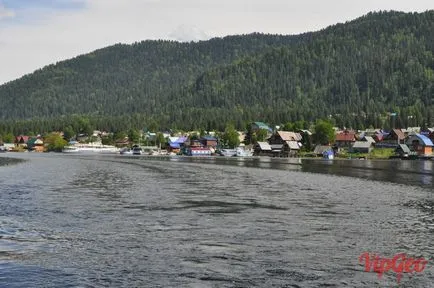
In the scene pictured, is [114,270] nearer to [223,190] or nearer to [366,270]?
[366,270]

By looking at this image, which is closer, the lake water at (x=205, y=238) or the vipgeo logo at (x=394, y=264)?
the lake water at (x=205, y=238)

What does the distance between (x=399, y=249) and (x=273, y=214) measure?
15.5 m

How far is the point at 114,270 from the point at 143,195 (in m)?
36.2

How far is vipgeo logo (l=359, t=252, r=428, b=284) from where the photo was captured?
92.5 ft

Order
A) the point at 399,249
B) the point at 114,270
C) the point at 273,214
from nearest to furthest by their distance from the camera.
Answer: the point at 114,270 < the point at 399,249 < the point at 273,214

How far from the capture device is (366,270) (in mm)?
28172

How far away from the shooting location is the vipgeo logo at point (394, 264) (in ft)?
92.5

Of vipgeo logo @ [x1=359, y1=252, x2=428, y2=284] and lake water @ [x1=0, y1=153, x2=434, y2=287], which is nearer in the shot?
lake water @ [x1=0, y1=153, x2=434, y2=287]

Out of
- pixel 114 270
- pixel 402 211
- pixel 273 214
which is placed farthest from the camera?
pixel 402 211

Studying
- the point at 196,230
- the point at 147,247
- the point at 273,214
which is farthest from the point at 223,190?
the point at 147,247

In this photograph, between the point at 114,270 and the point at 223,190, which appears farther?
the point at 223,190

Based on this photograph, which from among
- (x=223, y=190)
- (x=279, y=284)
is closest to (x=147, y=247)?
(x=279, y=284)

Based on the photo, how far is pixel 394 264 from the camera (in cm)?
2950

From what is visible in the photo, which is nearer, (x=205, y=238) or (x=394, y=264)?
(x=394, y=264)
